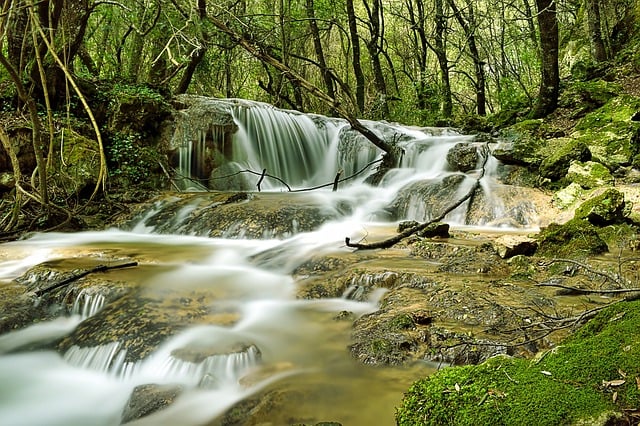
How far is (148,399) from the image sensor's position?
268 cm

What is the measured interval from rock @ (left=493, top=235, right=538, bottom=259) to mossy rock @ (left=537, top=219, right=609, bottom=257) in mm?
88

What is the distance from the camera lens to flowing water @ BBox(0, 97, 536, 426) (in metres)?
2.61

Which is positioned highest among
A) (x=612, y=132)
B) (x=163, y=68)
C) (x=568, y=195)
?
(x=163, y=68)

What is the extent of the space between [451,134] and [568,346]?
11.1 m

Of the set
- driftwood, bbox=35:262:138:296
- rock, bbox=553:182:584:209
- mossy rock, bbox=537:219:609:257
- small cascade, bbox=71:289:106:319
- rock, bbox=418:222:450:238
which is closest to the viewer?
small cascade, bbox=71:289:106:319

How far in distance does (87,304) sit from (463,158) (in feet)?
24.6

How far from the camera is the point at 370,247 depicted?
535cm

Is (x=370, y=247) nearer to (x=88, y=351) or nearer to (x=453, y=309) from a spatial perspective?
(x=453, y=309)

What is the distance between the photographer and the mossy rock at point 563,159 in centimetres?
747

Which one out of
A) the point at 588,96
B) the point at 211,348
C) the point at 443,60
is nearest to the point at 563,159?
the point at 588,96

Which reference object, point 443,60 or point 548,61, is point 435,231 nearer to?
point 548,61

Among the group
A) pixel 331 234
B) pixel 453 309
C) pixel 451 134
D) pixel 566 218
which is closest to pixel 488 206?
pixel 566 218

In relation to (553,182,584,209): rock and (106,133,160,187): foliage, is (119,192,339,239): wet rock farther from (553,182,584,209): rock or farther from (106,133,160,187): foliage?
(553,182,584,209): rock

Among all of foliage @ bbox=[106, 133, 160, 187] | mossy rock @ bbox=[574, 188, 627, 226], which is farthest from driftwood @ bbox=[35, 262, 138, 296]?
mossy rock @ bbox=[574, 188, 627, 226]
